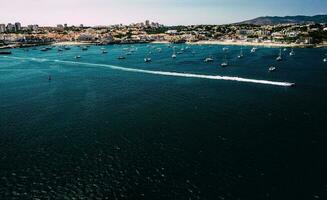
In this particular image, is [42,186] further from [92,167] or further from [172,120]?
[172,120]

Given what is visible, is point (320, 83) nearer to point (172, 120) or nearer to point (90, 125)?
point (172, 120)

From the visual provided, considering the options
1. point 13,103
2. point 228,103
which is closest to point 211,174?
point 228,103

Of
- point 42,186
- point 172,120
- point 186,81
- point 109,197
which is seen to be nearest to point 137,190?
point 109,197

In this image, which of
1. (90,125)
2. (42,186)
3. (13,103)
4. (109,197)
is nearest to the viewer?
(109,197)

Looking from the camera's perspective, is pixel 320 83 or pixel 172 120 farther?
pixel 320 83

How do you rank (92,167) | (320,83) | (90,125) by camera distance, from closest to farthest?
(92,167) < (90,125) < (320,83)

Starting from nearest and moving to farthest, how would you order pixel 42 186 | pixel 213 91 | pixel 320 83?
1. pixel 42 186
2. pixel 213 91
3. pixel 320 83
